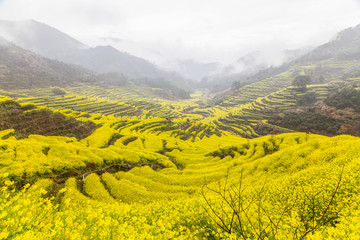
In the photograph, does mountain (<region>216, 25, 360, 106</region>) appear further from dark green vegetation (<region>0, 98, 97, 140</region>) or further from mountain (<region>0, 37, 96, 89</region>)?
mountain (<region>0, 37, 96, 89</region>)

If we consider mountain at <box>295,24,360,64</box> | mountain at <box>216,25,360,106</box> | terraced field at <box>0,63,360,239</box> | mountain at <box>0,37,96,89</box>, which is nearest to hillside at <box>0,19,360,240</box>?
terraced field at <box>0,63,360,239</box>

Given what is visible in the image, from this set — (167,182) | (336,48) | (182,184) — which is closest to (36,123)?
(167,182)

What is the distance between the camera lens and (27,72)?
149000 millimetres

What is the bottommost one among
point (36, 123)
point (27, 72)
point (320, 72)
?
point (36, 123)

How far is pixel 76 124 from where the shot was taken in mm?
34125

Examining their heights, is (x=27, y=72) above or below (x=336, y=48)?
below

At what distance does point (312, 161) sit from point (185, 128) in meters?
42.3

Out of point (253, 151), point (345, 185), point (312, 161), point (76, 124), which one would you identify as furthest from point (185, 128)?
point (345, 185)

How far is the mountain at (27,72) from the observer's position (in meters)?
125

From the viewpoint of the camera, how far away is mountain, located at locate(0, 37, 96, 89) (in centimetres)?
12494

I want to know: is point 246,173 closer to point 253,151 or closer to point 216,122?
point 253,151

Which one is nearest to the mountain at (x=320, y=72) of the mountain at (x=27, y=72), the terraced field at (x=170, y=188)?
the terraced field at (x=170, y=188)

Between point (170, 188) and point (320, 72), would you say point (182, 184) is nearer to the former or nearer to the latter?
point (170, 188)

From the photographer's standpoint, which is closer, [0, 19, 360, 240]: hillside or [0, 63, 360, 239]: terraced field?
[0, 63, 360, 239]: terraced field
